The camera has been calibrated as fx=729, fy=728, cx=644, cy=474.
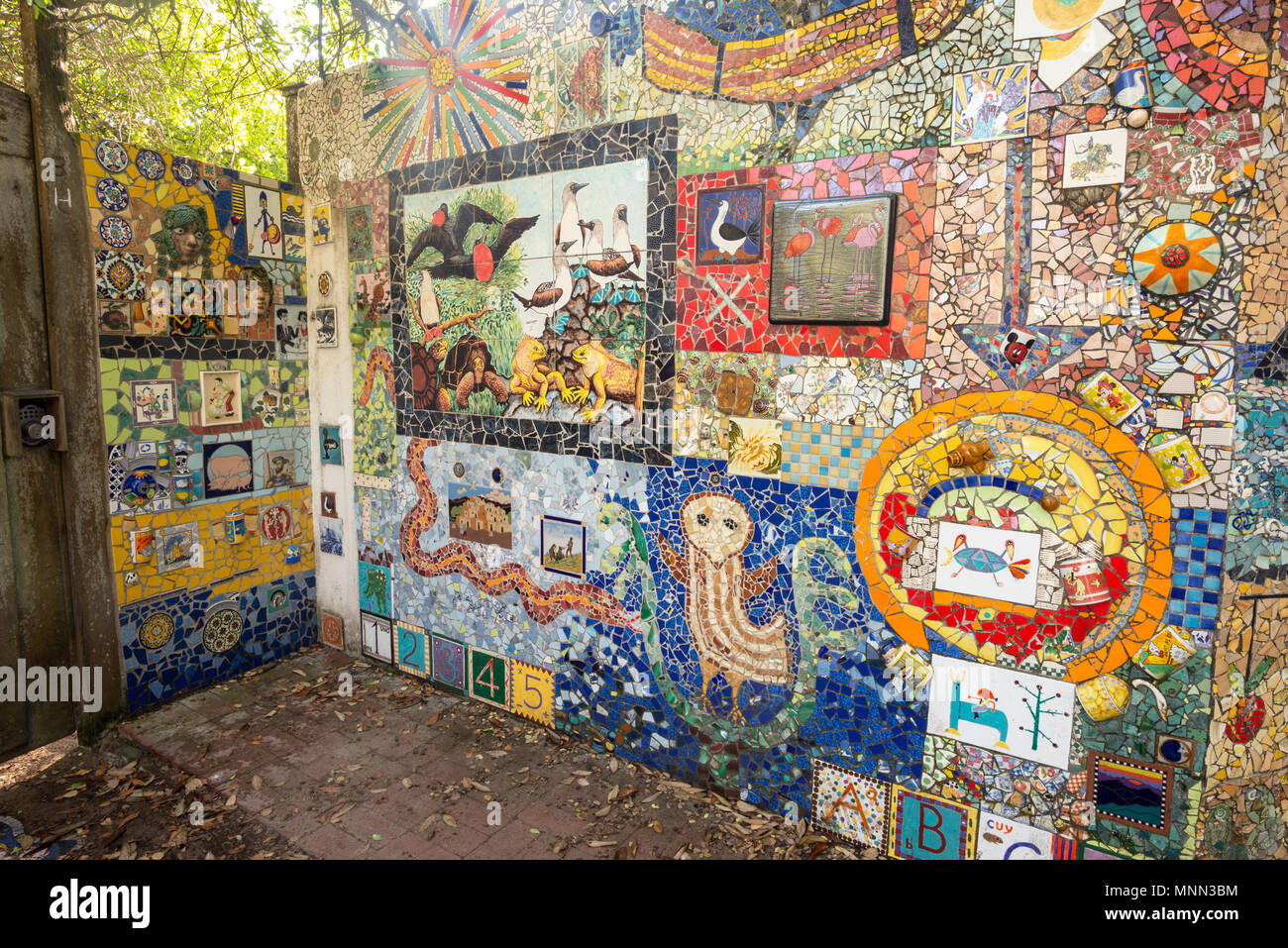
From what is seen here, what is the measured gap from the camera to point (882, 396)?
3.43 m

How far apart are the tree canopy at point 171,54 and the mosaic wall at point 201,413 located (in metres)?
0.78

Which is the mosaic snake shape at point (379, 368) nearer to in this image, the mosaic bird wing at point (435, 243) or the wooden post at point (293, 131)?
the mosaic bird wing at point (435, 243)

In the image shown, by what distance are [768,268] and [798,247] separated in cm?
18

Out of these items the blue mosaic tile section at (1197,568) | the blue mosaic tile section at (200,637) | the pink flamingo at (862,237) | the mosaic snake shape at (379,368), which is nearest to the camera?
the blue mosaic tile section at (1197,568)

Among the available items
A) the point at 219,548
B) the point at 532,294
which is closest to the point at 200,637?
the point at 219,548

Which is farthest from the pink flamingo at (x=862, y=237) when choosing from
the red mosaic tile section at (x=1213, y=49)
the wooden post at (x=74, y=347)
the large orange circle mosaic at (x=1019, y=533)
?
the wooden post at (x=74, y=347)

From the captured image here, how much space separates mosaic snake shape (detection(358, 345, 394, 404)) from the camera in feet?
17.8

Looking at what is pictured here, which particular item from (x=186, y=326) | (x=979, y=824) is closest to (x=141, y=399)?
(x=186, y=326)

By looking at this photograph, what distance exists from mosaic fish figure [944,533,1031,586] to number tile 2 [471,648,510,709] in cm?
303

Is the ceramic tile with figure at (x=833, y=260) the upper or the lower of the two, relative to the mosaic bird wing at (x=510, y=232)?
lower

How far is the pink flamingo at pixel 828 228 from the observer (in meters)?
3.46

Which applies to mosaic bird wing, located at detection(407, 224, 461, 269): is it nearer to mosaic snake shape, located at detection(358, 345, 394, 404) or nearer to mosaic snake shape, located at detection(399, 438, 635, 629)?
mosaic snake shape, located at detection(358, 345, 394, 404)

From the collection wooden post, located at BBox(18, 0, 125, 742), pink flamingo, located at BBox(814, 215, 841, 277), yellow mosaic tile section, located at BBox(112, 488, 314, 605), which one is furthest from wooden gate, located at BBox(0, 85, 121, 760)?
pink flamingo, located at BBox(814, 215, 841, 277)

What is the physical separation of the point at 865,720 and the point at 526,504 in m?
2.42
